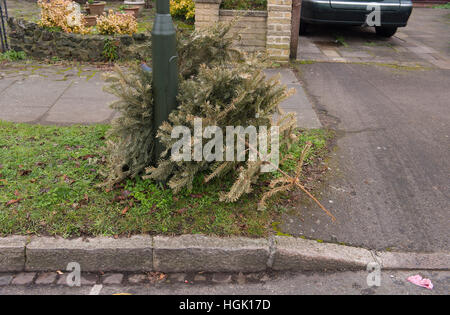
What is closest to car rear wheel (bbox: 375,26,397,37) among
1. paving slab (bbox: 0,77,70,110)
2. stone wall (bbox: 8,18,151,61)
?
stone wall (bbox: 8,18,151,61)

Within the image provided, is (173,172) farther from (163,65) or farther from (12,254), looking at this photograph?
(12,254)

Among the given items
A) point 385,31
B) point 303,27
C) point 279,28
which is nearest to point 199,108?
point 279,28

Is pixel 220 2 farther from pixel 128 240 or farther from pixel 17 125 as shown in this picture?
pixel 128 240

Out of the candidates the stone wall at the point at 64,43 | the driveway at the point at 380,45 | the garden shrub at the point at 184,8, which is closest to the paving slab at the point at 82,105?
the stone wall at the point at 64,43

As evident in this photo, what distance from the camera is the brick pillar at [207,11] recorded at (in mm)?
7945

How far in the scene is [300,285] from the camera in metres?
3.37

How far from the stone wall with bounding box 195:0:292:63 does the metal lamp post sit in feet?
14.5

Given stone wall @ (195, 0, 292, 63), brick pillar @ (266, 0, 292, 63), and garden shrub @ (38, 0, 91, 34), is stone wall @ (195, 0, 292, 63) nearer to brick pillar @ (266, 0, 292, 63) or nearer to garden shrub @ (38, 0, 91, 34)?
brick pillar @ (266, 0, 292, 63)

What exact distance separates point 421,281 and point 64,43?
23.2 ft

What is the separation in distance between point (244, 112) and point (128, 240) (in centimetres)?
151

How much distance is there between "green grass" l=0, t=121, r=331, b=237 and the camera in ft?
11.9
